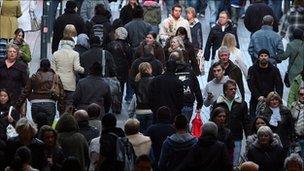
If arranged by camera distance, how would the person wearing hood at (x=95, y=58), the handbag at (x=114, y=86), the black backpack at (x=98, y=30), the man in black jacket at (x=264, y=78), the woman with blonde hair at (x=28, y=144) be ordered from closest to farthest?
the woman with blonde hair at (x=28, y=144) → the man in black jacket at (x=264, y=78) → the handbag at (x=114, y=86) → the person wearing hood at (x=95, y=58) → the black backpack at (x=98, y=30)

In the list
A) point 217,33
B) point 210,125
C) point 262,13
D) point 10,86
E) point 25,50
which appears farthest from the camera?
point 262,13

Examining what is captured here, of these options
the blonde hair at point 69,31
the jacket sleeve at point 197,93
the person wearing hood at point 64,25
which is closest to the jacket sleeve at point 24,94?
the blonde hair at point 69,31

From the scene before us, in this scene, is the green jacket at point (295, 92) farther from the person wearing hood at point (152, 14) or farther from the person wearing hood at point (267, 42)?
the person wearing hood at point (152, 14)

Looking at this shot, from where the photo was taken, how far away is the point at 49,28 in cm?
2750

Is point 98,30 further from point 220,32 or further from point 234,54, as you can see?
point 234,54

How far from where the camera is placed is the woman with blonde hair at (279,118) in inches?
744

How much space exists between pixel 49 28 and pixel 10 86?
710cm

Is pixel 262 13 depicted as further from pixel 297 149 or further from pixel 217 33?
Answer: pixel 297 149

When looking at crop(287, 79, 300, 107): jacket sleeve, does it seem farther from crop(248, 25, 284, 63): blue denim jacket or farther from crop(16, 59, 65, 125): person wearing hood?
crop(16, 59, 65, 125): person wearing hood

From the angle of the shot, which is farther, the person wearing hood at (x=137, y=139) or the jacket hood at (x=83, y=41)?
the jacket hood at (x=83, y=41)

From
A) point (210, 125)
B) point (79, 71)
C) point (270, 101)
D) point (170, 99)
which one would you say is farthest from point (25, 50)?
point (210, 125)

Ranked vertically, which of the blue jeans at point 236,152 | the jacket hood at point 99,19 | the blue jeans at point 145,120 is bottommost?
the blue jeans at point 236,152

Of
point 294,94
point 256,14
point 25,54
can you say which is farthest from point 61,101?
point 256,14

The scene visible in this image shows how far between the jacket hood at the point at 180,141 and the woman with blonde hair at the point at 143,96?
2876 millimetres
